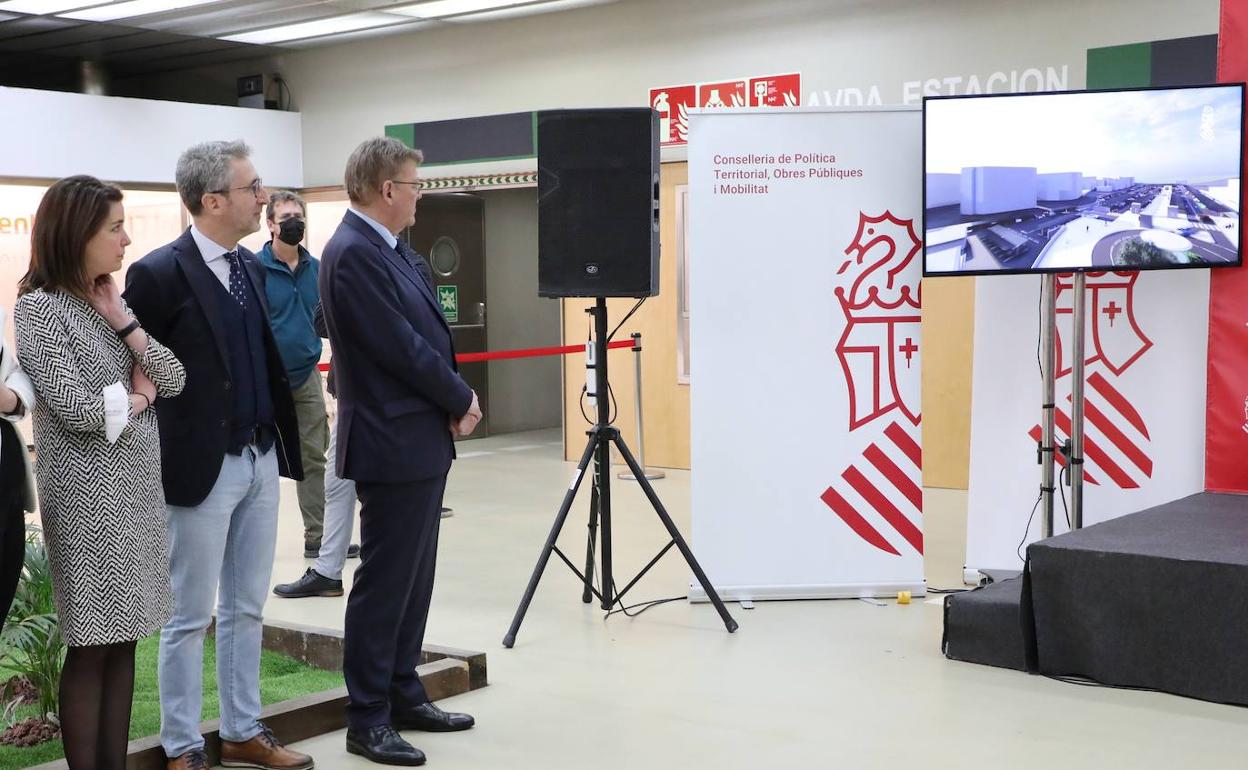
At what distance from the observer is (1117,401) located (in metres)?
5.16

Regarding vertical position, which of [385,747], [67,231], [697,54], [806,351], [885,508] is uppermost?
[697,54]

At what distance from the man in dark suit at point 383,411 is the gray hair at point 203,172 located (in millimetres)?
357

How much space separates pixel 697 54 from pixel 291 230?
3.88 meters

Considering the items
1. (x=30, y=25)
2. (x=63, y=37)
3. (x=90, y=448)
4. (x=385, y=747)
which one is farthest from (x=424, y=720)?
(x=63, y=37)

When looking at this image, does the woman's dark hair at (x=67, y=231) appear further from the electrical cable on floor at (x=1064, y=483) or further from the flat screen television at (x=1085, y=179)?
the electrical cable on floor at (x=1064, y=483)

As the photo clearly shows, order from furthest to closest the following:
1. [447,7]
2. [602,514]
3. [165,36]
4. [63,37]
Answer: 1. [63,37]
2. [165,36]
3. [447,7]
4. [602,514]

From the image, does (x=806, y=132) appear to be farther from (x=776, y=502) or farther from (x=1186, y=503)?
(x=1186, y=503)

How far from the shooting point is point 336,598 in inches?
207

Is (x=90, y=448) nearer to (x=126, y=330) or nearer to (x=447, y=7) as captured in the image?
(x=126, y=330)

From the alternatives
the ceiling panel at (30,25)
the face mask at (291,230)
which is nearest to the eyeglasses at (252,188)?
the face mask at (291,230)

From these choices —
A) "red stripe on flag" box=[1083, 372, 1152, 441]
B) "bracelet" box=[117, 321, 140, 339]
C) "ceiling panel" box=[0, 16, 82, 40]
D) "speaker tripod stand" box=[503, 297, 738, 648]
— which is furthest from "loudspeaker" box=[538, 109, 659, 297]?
"ceiling panel" box=[0, 16, 82, 40]

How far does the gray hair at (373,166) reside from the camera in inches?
133

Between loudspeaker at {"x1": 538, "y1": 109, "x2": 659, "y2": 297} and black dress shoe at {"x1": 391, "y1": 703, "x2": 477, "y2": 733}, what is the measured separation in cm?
159

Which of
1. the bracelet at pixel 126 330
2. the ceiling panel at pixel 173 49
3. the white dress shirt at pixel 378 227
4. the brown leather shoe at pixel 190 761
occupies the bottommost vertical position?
the brown leather shoe at pixel 190 761
